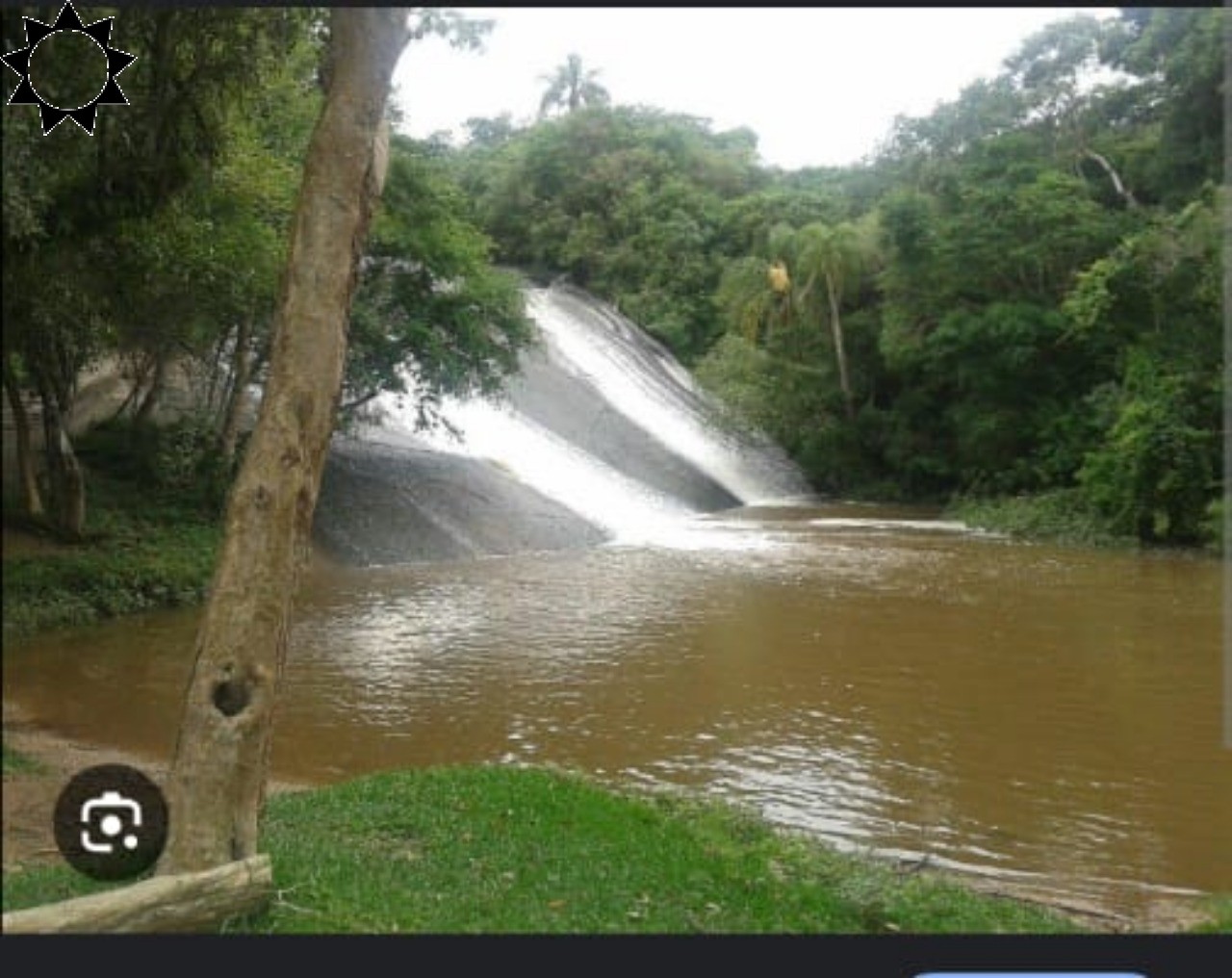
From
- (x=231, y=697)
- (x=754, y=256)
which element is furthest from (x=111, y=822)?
(x=754, y=256)

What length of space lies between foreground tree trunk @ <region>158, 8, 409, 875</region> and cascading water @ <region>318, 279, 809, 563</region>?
32.7 ft

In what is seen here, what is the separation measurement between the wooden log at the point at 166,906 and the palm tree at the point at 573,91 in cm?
2648

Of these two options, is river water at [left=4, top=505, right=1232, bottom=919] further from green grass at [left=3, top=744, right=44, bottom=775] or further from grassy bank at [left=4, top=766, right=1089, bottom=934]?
grassy bank at [left=4, top=766, right=1089, bottom=934]

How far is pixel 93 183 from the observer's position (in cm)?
587

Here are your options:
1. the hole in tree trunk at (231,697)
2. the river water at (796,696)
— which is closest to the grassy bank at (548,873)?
the hole in tree trunk at (231,697)

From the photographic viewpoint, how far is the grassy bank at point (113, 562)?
184 inches

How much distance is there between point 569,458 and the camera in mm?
23469

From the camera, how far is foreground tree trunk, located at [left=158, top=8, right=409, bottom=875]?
4.69 metres

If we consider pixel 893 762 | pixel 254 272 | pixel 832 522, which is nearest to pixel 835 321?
pixel 832 522

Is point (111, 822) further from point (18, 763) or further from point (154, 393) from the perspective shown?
point (154, 393)

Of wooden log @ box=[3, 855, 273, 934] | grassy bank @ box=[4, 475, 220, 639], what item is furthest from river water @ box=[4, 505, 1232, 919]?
wooden log @ box=[3, 855, 273, 934]

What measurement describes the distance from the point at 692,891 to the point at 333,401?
2.52 m

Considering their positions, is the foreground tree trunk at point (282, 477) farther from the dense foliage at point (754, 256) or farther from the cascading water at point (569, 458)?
the cascading water at point (569, 458)

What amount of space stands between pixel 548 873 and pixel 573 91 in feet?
95.6
